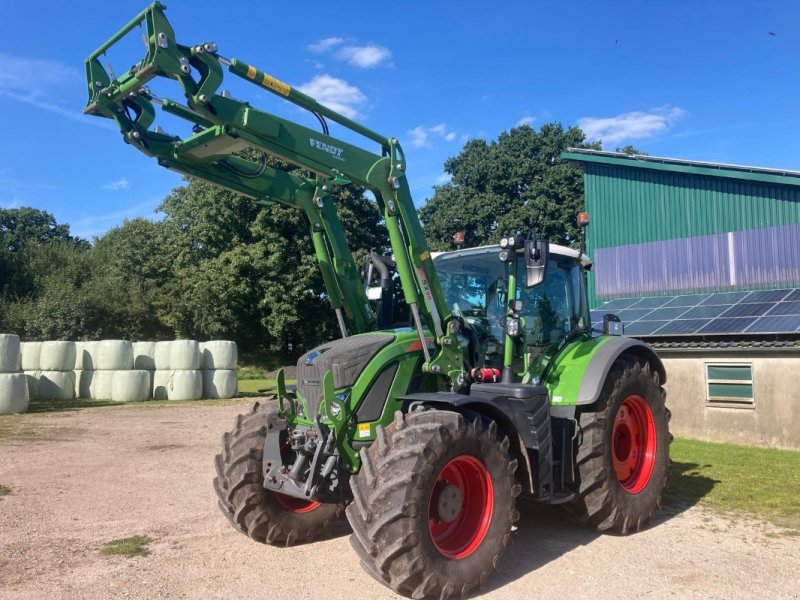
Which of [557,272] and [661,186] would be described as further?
[661,186]

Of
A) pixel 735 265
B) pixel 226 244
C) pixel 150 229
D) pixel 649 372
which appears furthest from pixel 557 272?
pixel 150 229

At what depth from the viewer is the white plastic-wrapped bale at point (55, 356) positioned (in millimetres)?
19812

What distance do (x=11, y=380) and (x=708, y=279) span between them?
17.2 meters

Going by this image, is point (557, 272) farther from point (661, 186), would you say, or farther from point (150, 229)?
point (150, 229)

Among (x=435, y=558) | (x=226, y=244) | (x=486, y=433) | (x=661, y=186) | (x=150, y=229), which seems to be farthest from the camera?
(x=150, y=229)

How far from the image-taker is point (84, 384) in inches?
814

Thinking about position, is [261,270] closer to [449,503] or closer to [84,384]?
[84,384]

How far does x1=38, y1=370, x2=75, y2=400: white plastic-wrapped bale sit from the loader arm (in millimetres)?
16791

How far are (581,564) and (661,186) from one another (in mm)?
13602

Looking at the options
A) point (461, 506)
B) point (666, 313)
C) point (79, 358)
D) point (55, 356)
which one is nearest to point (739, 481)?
point (461, 506)

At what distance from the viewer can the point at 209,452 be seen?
1114cm

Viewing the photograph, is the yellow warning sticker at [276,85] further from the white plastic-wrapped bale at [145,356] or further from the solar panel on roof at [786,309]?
the white plastic-wrapped bale at [145,356]

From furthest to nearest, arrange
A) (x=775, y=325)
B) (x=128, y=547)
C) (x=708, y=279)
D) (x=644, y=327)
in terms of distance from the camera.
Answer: (x=708, y=279) < (x=644, y=327) < (x=775, y=325) < (x=128, y=547)

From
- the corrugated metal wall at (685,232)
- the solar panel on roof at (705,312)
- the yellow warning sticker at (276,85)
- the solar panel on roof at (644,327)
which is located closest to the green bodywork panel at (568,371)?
the yellow warning sticker at (276,85)
